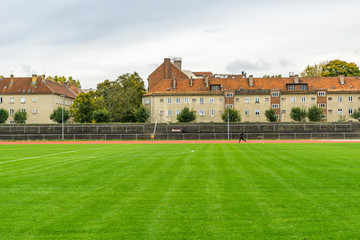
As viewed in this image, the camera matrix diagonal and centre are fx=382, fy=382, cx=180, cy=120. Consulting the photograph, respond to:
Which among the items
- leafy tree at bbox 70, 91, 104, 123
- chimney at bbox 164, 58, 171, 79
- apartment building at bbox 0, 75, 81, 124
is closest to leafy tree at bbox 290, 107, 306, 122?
chimney at bbox 164, 58, 171, 79

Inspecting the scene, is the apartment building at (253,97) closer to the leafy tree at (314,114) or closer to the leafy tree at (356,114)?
the leafy tree at (356,114)

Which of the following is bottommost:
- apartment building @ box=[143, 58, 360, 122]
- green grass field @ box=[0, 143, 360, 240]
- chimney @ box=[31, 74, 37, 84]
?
green grass field @ box=[0, 143, 360, 240]

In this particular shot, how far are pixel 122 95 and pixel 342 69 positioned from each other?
5792cm

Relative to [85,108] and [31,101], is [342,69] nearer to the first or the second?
[85,108]

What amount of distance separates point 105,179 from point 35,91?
3633 inches

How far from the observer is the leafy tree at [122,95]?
90.7 m

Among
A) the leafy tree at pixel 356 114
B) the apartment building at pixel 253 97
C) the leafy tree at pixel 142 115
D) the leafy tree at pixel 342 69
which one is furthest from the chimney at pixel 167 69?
the leafy tree at pixel 356 114

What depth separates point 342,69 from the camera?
100938mm

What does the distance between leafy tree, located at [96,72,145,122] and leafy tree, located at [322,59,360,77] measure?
165 feet

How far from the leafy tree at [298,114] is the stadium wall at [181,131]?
46.9ft

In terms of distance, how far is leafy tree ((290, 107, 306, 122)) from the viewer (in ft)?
262

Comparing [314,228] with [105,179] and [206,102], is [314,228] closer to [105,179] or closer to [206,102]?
[105,179]

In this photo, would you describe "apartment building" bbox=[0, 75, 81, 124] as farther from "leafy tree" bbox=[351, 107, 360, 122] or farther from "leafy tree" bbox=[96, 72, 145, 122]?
"leafy tree" bbox=[351, 107, 360, 122]

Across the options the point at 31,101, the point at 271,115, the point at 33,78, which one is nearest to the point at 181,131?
the point at 271,115
